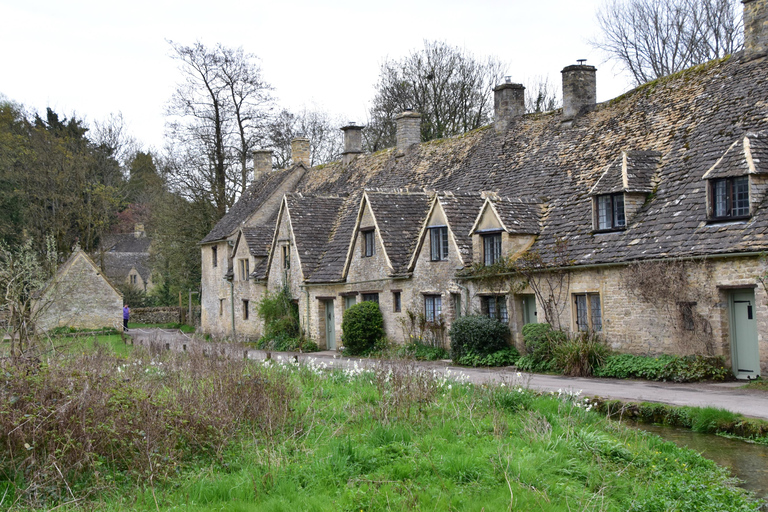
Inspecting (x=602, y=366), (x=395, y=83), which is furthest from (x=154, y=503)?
(x=395, y=83)

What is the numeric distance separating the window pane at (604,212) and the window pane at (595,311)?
82.2 inches

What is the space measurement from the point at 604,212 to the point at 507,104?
11.4 m

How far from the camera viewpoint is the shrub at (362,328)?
90.7 ft

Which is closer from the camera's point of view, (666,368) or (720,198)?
(666,368)

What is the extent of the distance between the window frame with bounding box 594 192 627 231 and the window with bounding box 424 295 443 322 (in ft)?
21.1

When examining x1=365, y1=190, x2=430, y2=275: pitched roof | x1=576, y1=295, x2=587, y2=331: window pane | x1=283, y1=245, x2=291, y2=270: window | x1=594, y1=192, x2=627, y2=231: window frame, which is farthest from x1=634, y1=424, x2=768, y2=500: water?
x1=283, y1=245, x2=291, y2=270: window

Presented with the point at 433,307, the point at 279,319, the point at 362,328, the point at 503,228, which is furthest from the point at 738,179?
the point at 279,319

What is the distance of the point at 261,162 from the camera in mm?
49406

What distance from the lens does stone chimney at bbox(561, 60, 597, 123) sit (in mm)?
28359

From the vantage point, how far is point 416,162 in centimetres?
3528

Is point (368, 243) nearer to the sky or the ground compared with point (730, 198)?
nearer to the ground

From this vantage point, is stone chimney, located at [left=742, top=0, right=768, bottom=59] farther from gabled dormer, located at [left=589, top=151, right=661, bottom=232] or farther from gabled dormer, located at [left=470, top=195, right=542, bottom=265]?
gabled dormer, located at [left=470, top=195, right=542, bottom=265]

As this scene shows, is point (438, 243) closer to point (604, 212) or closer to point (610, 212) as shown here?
point (604, 212)

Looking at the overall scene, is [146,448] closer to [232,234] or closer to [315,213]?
[315,213]
